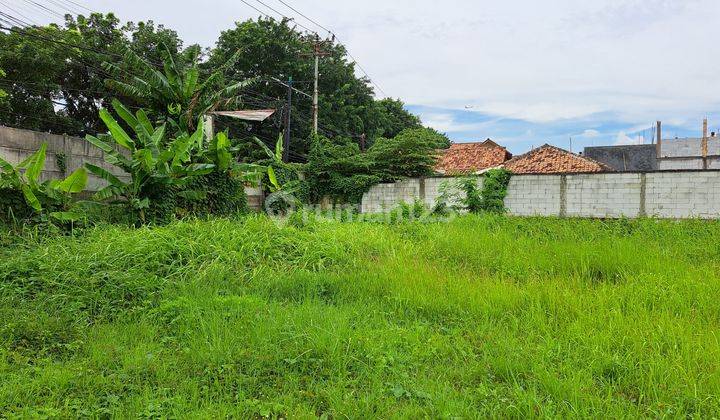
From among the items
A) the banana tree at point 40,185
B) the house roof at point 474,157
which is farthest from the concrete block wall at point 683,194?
the house roof at point 474,157

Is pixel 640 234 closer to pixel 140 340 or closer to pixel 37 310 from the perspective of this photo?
pixel 140 340

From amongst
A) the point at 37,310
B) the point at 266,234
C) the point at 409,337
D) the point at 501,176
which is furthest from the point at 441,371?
the point at 501,176

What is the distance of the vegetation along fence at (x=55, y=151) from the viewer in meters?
5.32

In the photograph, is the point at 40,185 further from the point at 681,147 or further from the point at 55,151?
the point at 681,147

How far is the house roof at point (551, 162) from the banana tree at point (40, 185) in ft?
49.0

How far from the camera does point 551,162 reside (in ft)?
57.7

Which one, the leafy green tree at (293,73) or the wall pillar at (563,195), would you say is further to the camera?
the leafy green tree at (293,73)

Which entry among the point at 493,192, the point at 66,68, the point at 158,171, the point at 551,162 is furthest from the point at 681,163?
the point at 66,68

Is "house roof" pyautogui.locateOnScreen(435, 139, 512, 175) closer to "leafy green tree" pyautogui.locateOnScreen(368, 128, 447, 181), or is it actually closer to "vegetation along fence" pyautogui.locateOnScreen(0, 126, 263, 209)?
"leafy green tree" pyautogui.locateOnScreen(368, 128, 447, 181)

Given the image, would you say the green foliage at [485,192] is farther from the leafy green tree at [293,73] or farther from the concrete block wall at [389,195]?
the leafy green tree at [293,73]

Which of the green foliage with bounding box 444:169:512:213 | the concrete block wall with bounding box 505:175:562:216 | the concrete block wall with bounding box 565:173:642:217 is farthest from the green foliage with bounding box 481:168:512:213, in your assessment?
the concrete block wall with bounding box 565:173:642:217

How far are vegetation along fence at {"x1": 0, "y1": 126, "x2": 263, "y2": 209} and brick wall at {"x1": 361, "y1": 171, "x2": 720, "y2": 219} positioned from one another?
24.1 feet

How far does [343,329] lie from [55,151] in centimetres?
528

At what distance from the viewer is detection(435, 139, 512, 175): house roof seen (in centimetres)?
2069
